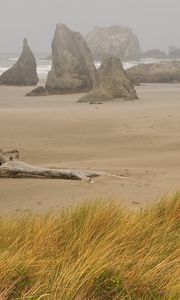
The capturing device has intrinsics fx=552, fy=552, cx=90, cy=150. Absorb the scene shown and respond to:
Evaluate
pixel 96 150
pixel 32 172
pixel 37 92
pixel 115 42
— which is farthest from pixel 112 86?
pixel 115 42

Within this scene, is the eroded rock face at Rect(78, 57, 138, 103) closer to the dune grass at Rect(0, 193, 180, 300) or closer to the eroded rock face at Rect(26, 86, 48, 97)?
the eroded rock face at Rect(26, 86, 48, 97)

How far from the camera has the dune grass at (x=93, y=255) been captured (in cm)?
316

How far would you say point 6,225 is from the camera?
429 centimetres

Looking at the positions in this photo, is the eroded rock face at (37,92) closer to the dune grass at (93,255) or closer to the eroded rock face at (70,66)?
the eroded rock face at (70,66)

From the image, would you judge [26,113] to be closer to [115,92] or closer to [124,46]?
[115,92]

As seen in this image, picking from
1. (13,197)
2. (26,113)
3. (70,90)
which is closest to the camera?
(13,197)

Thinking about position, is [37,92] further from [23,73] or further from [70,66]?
[23,73]

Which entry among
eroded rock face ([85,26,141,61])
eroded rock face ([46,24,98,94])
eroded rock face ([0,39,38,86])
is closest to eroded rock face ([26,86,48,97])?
eroded rock face ([46,24,98,94])

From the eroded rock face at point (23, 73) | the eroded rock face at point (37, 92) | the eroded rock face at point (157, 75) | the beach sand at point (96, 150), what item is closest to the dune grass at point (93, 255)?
the beach sand at point (96, 150)

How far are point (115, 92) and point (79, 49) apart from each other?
901cm

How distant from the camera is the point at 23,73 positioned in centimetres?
3522

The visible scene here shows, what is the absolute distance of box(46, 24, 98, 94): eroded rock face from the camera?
28312 millimetres

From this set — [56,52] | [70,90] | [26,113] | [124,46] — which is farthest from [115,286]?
[124,46]

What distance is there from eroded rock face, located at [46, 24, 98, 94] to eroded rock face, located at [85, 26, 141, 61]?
6541cm
